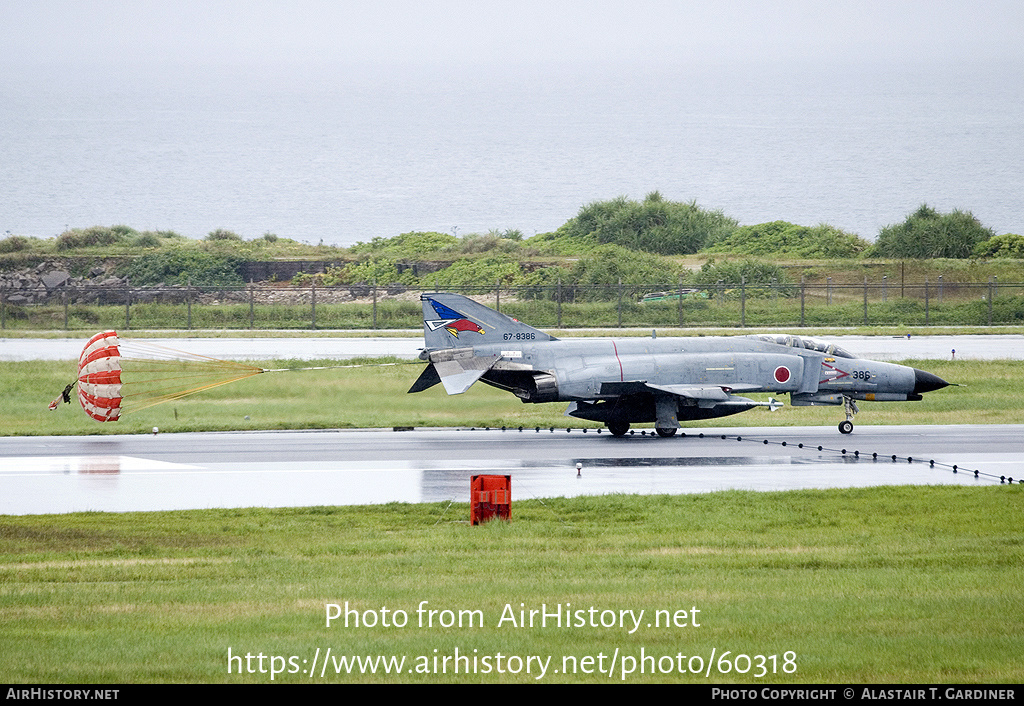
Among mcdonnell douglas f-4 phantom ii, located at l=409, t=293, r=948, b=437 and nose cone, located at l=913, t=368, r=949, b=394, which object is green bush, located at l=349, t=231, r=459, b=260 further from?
nose cone, located at l=913, t=368, r=949, b=394

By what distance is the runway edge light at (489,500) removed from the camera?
15.5 metres

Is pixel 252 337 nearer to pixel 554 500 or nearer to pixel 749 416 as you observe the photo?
pixel 749 416

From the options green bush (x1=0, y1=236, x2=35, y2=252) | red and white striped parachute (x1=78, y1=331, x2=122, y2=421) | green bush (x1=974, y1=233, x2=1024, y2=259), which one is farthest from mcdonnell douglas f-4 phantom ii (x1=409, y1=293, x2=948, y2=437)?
green bush (x1=0, y1=236, x2=35, y2=252)

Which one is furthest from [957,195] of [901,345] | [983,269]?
[901,345]

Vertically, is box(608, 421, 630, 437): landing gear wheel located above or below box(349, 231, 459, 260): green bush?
below

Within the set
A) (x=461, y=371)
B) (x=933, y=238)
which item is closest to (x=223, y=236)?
(x=933, y=238)

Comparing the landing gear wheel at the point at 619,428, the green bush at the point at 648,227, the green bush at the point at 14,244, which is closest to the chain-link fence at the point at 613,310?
the green bush at the point at 14,244

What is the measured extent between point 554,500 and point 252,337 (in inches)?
1306

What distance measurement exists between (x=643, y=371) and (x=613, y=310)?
96.5ft

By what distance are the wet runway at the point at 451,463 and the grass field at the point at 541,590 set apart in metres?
1.57

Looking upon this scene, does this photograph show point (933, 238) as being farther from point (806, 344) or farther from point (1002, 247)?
point (806, 344)

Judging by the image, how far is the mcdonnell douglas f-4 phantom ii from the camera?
24.9 meters

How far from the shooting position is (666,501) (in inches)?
666

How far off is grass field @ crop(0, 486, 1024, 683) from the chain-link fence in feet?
113
